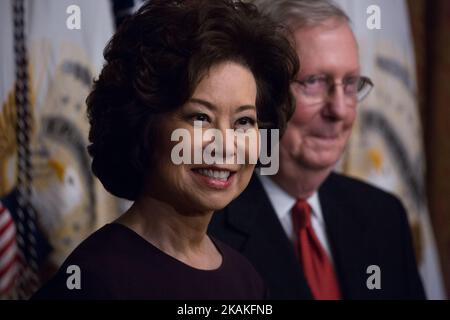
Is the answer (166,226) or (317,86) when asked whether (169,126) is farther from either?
(317,86)

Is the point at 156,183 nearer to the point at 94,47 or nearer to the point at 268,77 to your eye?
the point at 268,77

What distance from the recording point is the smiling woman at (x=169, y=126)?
3.39ft

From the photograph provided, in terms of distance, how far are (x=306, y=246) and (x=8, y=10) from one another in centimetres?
75

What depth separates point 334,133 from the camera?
1.44 meters

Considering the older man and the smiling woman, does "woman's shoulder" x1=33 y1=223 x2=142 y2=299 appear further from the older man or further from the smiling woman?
the older man

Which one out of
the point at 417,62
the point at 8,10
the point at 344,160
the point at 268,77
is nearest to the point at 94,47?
the point at 8,10

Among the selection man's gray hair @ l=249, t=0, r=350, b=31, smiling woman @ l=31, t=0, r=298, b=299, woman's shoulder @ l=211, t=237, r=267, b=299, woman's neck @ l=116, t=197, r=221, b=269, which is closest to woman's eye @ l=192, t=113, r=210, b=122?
smiling woman @ l=31, t=0, r=298, b=299

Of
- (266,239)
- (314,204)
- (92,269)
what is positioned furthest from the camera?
(314,204)

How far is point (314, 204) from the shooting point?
1484 mm

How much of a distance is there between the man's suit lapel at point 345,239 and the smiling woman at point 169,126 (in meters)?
0.39

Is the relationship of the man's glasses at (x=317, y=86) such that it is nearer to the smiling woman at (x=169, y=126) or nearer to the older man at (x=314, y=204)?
the older man at (x=314, y=204)

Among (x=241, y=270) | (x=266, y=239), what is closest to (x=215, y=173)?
(x=241, y=270)

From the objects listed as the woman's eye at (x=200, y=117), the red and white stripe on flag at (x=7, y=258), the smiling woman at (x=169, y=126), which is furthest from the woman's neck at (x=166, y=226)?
the red and white stripe on flag at (x=7, y=258)

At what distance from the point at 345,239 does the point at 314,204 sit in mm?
97
